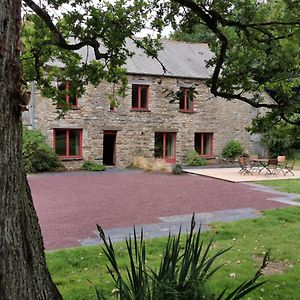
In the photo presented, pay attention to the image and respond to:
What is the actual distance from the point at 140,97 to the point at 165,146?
362cm

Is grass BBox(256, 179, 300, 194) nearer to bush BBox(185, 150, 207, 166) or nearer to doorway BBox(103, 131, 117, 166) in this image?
bush BBox(185, 150, 207, 166)

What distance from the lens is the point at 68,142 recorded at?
890 inches

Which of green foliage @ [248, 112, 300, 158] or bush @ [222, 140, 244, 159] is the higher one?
green foliage @ [248, 112, 300, 158]

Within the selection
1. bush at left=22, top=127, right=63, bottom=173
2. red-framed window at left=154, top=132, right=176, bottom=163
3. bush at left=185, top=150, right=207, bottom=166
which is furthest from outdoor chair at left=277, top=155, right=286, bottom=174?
bush at left=22, top=127, right=63, bottom=173

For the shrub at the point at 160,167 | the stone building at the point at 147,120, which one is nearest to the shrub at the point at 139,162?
the stone building at the point at 147,120

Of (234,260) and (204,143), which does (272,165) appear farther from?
(234,260)

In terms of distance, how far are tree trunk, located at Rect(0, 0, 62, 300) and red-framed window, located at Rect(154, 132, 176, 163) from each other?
22.5m

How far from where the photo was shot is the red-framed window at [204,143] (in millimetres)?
26500

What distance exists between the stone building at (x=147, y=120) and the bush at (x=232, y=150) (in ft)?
1.23

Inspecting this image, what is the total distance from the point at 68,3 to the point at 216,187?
454 inches

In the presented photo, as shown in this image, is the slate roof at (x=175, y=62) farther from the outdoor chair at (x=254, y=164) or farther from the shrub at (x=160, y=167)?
the outdoor chair at (x=254, y=164)

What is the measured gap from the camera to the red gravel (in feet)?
30.9

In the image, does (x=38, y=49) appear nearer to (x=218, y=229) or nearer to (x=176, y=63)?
(x=218, y=229)

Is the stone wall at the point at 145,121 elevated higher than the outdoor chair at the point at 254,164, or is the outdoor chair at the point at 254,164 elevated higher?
the stone wall at the point at 145,121
